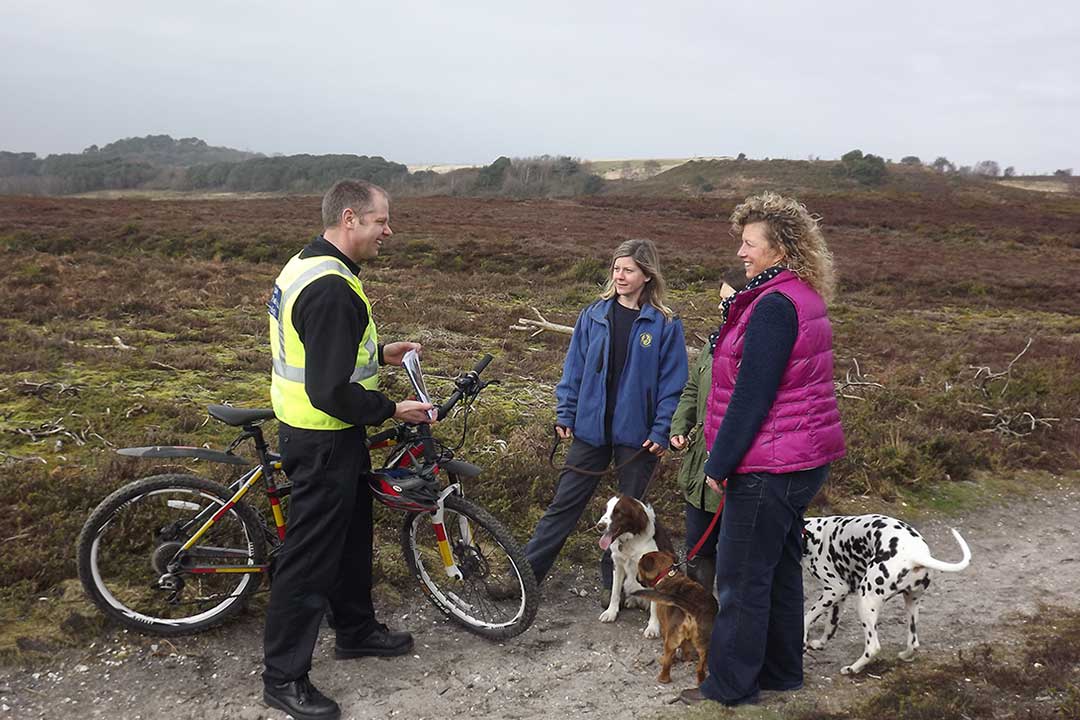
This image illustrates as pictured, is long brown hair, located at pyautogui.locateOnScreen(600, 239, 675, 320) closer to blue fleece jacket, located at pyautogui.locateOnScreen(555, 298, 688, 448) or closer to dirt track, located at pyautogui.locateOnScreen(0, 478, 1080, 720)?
blue fleece jacket, located at pyautogui.locateOnScreen(555, 298, 688, 448)

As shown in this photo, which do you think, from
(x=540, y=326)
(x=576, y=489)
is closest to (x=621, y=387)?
(x=576, y=489)

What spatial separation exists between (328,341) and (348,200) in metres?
0.69

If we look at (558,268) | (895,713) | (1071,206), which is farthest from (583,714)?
(1071,206)

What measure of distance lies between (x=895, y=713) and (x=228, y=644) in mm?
3337

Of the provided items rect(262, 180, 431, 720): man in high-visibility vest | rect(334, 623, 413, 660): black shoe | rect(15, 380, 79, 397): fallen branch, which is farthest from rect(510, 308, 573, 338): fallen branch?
rect(262, 180, 431, 720): man in high-visibility vest

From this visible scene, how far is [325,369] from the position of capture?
3.12 metres

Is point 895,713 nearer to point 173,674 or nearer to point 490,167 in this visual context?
point 173,674

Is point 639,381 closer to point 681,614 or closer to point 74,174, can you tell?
point 681,614

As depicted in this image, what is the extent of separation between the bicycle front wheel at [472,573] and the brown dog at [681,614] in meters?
0.69

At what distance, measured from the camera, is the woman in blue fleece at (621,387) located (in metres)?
4.42

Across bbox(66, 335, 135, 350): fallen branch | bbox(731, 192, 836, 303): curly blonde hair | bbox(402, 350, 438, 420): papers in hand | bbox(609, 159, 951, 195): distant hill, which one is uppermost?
bbox(609, 159, 951, 195): distant hill

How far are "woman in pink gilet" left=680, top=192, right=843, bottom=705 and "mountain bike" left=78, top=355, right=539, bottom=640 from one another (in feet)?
3.78

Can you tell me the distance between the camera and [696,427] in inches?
174

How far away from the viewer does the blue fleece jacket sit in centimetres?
442
